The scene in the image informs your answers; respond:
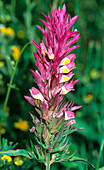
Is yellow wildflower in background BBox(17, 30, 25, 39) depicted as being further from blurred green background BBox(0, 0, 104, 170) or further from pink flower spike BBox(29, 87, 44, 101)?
pink flower spike BBox(29, 87, 44, 101)

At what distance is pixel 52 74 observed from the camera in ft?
3.15

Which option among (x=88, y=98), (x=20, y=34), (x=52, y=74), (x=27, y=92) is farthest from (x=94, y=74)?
(x=52, y=74)

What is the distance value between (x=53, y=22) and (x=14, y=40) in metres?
1.81

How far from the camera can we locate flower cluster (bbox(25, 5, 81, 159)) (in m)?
0.95

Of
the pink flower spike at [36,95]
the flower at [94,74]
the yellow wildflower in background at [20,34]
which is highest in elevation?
the yellow wildflower in background at [20,34]

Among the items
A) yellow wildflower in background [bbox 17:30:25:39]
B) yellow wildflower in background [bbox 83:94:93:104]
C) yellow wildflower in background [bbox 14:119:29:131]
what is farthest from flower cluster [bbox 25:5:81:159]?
yellow wildflower in background [bbox 17:30:25:39]

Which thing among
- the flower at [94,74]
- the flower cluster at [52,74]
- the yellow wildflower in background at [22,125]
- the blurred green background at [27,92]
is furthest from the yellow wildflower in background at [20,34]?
the flower cluster at [52,74]

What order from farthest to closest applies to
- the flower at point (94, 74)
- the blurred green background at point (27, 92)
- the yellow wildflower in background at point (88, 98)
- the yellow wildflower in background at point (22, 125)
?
the flower at point (94, 74) < the yellow wildflower in background at point (88, 98) < the yellow wildflower in background at point (22, 125) < the blurred green background at point (27, 92)

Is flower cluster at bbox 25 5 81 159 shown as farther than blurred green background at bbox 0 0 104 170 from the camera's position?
No

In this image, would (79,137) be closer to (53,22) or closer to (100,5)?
(53,22)

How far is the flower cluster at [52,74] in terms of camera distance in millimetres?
947

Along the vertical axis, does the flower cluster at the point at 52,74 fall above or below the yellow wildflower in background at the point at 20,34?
below

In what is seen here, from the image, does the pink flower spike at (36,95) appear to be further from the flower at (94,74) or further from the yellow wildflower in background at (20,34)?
the flower at (94,74)

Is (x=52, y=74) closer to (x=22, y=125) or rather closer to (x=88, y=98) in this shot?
(x=22, y=125)
